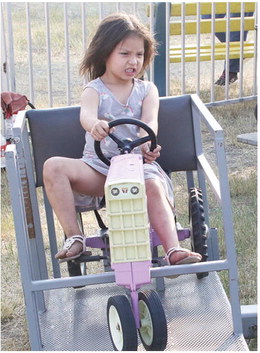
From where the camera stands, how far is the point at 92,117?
3162mm

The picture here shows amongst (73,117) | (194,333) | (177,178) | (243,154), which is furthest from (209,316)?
(243,154)

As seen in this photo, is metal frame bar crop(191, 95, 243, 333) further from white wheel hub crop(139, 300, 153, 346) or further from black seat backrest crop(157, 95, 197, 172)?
black seat backrest crop(157, 95, 197, 172)

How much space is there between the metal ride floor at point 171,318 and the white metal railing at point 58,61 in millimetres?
2815

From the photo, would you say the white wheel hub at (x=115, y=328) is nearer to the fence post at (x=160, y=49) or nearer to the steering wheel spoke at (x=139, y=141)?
the steering wheel spoke at (x=139, y=141)

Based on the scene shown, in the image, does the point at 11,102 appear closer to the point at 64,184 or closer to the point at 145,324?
the point at 64,184

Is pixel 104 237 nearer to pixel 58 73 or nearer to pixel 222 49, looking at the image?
pixel 222 49

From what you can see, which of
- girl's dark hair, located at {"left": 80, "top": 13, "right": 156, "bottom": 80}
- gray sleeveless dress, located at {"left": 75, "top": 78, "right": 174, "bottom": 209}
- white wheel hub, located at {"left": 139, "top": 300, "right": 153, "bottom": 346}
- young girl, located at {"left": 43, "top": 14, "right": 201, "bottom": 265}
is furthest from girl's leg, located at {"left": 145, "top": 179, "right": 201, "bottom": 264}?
girl's dark hair, located at {"left": 80, "top": 13, "right": 156, "bottom": 80}

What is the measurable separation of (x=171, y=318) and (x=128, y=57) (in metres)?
1.11

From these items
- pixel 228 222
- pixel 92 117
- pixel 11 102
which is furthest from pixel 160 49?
pixel 228 222

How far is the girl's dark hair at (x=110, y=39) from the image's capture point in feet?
10.8

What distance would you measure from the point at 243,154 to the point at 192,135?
258 cm

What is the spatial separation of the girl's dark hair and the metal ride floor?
3.30 ft

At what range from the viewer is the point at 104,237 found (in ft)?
10.2

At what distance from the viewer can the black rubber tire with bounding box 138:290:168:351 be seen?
262 centimetres
